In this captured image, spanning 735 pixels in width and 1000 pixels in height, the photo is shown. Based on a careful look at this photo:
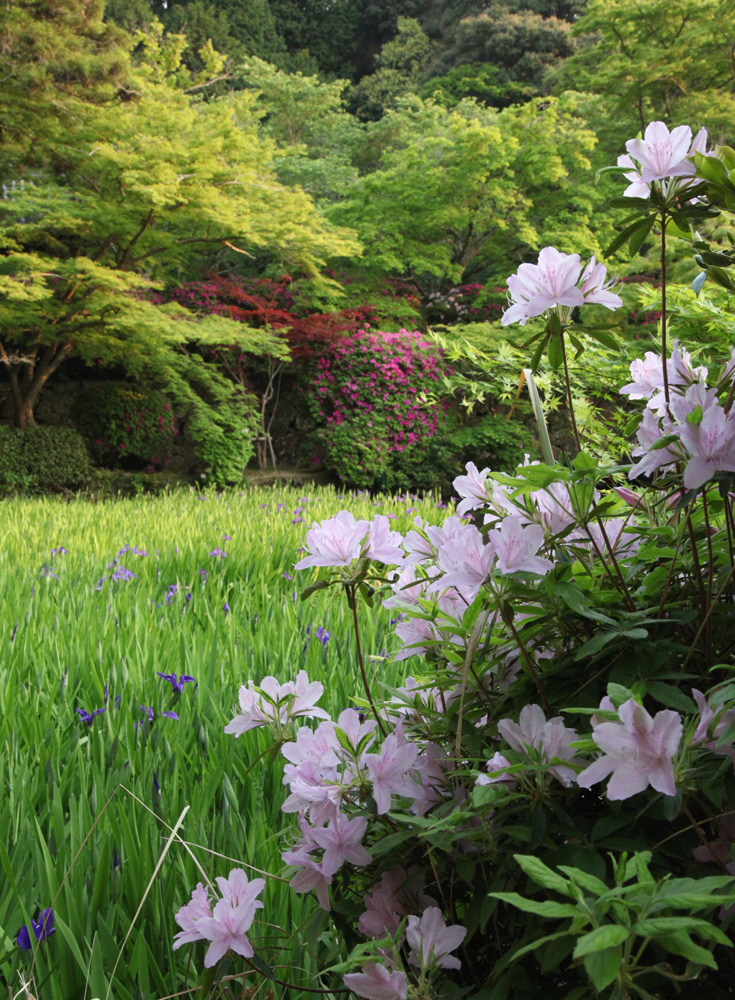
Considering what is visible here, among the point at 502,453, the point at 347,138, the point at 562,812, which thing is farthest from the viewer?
the point at 347,138

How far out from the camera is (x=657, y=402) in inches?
29.5

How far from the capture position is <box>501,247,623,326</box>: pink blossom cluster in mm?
658

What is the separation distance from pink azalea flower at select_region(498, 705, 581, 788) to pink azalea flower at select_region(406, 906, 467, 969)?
0.15 m

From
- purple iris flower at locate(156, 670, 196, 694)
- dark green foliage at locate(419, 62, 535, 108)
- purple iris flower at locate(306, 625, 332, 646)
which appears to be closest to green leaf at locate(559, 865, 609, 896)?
purple iris flower at locate(156, 670, 196, 694)

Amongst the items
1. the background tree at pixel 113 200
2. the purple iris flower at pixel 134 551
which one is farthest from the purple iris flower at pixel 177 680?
the background tree at pixel 113 200

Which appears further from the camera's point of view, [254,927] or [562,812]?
[254,927]

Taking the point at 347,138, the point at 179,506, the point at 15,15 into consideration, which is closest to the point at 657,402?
the point at 179,506

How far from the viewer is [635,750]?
0.46m

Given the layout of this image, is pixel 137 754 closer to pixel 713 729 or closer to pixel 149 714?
pixel 149 714

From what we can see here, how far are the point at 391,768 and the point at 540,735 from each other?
0.14 meters

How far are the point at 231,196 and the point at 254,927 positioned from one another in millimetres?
7632

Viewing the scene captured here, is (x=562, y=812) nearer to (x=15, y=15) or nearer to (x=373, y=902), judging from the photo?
(x=373, y=902)

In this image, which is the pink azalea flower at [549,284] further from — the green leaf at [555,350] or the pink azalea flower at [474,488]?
the pink azalea flower at [474,488]

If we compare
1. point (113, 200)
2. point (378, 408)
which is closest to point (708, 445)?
point (113, 200)
